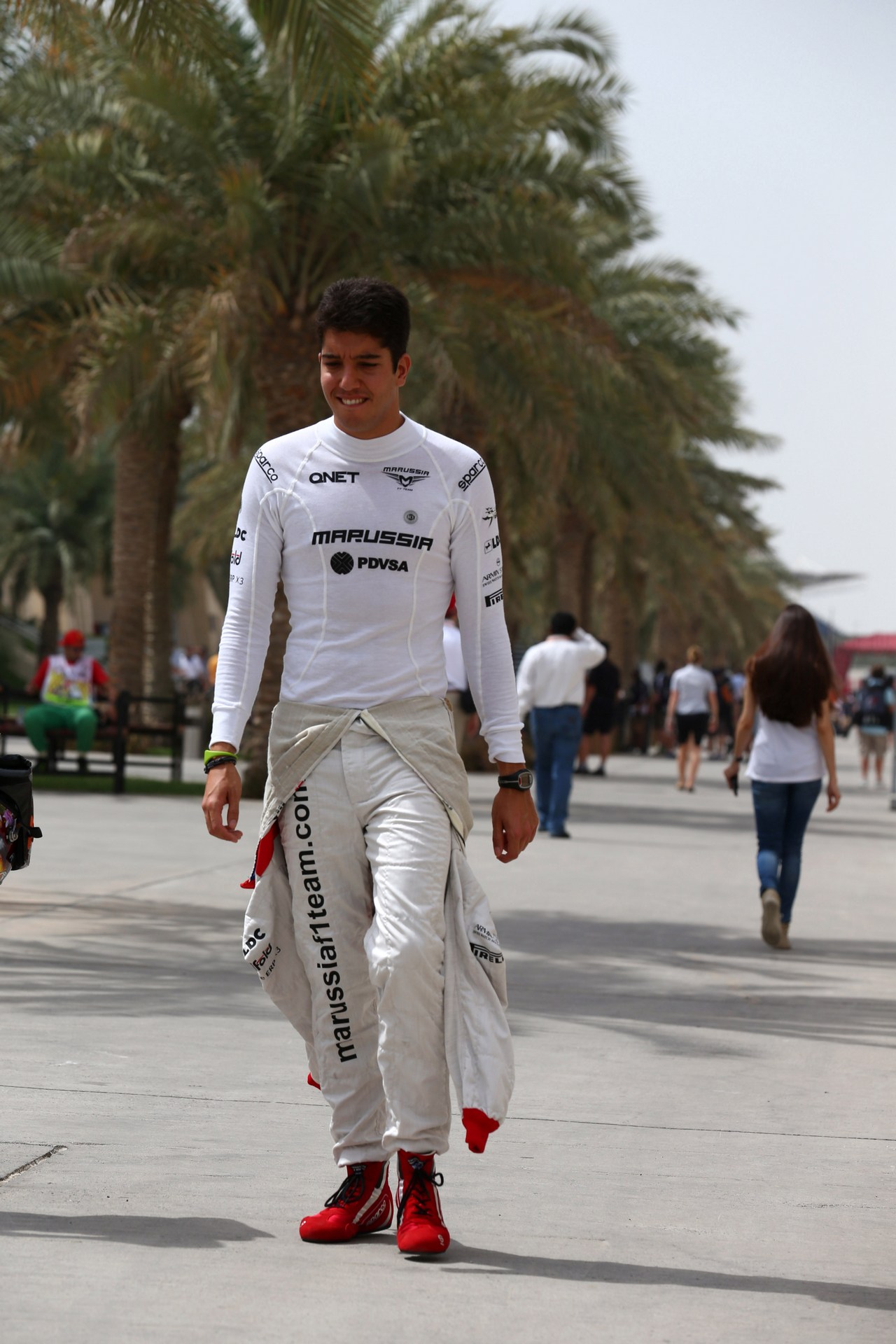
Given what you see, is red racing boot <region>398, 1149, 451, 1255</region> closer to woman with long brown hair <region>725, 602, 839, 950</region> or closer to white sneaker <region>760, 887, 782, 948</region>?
white sneaker <region>760, 887, 782, 948</region>

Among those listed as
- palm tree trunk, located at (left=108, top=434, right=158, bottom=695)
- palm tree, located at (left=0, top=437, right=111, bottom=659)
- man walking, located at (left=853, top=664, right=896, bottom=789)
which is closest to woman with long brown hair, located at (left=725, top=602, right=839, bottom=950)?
palm tree trunk, located at (left=108, top=434, right=158, bottom=695)

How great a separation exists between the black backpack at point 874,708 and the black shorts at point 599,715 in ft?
12.4

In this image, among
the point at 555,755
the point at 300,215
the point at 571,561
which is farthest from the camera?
the point at 571,561

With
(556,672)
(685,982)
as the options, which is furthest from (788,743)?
(556,672)

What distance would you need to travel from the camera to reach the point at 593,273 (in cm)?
2598

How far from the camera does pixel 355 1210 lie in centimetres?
389

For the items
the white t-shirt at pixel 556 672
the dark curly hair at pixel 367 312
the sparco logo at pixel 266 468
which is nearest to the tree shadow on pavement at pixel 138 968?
the sparco logo at pixel 266 468

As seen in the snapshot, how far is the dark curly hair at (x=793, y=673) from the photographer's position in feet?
30.3

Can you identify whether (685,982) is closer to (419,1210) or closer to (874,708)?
(419,1210)

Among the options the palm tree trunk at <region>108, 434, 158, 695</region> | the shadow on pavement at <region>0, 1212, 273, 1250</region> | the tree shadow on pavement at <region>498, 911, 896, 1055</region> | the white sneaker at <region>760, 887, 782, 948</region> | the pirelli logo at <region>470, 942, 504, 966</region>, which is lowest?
the shadow on pavement at <region>0, 1212, 273, 1250</region>

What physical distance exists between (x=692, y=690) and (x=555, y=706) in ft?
27.2

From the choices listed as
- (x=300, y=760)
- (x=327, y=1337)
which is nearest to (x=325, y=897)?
(x=300, y=760)

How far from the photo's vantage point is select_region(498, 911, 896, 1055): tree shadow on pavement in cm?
684

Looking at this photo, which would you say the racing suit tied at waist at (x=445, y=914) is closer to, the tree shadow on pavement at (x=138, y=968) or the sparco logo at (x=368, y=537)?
the sparco logo at (x=368, y=537)
